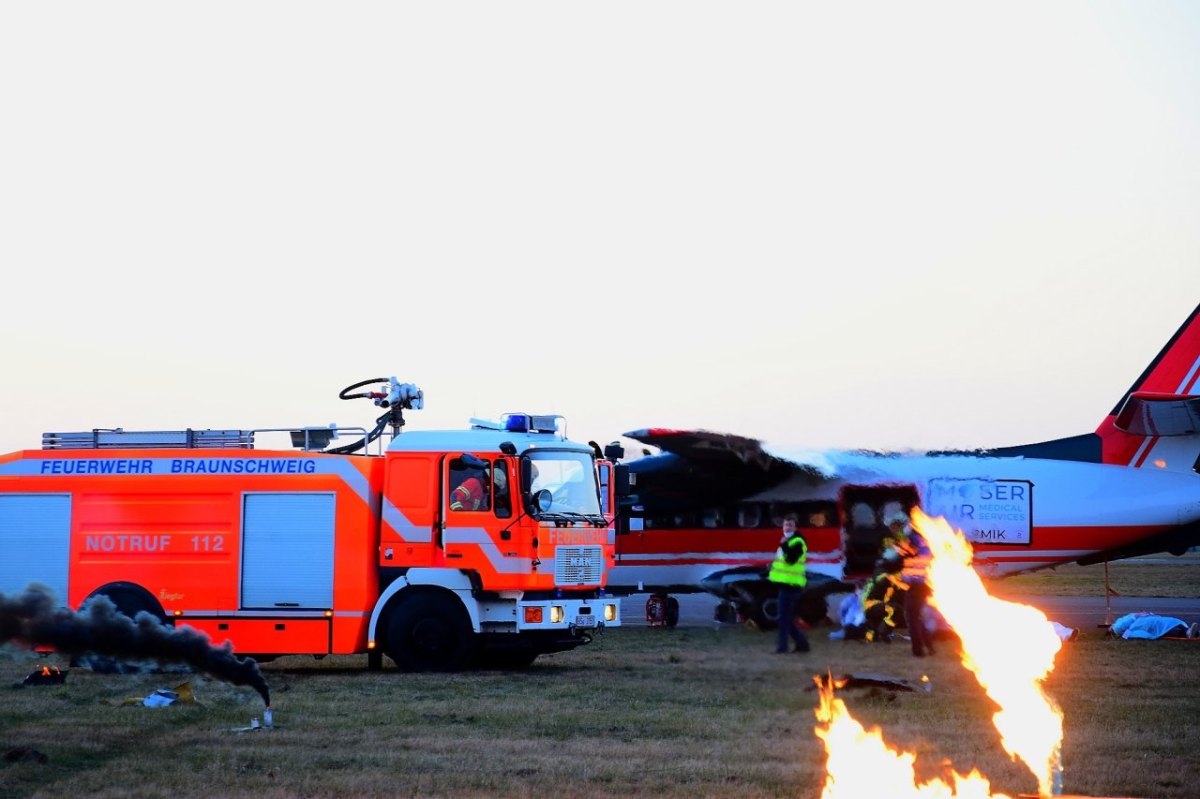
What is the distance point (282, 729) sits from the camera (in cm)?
1489

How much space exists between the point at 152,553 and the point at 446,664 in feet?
14.4

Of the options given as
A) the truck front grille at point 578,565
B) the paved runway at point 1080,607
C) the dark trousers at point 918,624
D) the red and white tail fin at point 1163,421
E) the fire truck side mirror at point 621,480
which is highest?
the red and white tail fin at point 1163,421

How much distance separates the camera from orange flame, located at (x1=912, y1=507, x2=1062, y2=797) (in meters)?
11.6

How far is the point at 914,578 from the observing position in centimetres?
1952

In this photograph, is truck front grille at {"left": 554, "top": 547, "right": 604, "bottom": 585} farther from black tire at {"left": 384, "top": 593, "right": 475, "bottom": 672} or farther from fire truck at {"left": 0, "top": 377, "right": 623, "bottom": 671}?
black tire at {"left": 384, "top": 593, "right": 475, "bottom": 672}

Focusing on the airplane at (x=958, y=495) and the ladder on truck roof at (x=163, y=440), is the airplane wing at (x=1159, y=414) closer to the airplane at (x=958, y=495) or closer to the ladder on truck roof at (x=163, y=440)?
the airplane at (x=958, y=495)

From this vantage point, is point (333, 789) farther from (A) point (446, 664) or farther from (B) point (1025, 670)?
(A) point (446, 664)

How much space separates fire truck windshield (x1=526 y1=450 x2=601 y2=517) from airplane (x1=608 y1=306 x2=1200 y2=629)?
5.96m

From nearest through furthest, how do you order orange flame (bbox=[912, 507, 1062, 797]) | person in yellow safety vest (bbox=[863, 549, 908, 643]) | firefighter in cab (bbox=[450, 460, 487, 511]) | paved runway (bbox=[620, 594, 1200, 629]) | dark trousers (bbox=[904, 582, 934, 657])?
orange flame (bbox=[912, 507, 1062, 797])
person in yellow safety vest (bbox=[863, 549, 908, 643])
dark trousers (bbox=[904, 582, 934, 657])
firefighter in cab (bbox=[450, 460, 487, 511])
paved runway (bbox=[620, 594, 1200, 629])

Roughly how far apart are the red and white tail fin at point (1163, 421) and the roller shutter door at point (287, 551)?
15977 millimetres

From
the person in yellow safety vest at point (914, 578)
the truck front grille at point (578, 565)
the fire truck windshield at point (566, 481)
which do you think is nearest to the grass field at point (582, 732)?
the person in yellow safety vest at point (914, 578)

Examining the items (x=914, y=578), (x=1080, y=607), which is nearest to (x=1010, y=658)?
(x=914, y=578)

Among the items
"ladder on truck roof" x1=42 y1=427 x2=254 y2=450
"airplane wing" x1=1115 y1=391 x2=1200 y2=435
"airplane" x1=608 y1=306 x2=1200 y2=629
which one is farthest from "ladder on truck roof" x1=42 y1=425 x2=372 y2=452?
"airplane wing" x1=1115 y1=391 x2=1200 y2=435

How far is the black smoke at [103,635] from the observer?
413 inches
